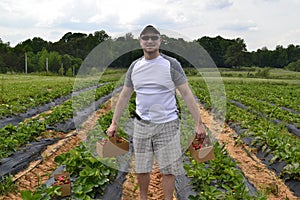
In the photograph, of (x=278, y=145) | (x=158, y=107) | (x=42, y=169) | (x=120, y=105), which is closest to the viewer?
(x=158, y=107)

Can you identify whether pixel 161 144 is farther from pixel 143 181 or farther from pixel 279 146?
pixel 279 146

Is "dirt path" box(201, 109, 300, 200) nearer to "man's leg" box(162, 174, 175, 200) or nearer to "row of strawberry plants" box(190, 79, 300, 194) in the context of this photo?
"row of strawberry plants" box(190, 79, 300, 194)

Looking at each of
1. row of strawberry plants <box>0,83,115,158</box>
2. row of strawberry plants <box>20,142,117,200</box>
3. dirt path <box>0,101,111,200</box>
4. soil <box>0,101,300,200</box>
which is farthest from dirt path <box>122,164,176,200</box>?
row of strawberry plants <box>0,83,115,158</box>

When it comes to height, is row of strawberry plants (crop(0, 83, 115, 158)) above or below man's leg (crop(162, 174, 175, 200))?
below

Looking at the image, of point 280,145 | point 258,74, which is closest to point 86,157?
point 280,145

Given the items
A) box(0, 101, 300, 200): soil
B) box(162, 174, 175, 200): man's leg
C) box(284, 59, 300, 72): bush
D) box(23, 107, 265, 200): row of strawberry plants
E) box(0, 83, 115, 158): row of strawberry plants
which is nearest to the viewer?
box(162, 174, 175, 200): man's leg

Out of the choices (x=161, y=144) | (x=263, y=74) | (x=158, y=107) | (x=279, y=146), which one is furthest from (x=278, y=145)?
(x=263, y=74)

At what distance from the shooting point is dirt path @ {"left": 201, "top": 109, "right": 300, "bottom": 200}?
4.61 meters

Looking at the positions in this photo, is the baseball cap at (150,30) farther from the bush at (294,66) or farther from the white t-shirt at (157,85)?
the bush at (294,66)

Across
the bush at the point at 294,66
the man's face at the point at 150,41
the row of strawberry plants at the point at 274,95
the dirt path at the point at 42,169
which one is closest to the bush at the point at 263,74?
the bush at the point at 294,66

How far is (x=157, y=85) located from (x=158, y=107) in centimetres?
20

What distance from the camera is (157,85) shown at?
324 cm

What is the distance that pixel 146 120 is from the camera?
11.0 feet

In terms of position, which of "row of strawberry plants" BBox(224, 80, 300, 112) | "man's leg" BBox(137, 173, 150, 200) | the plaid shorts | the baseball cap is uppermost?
the baseball cap
